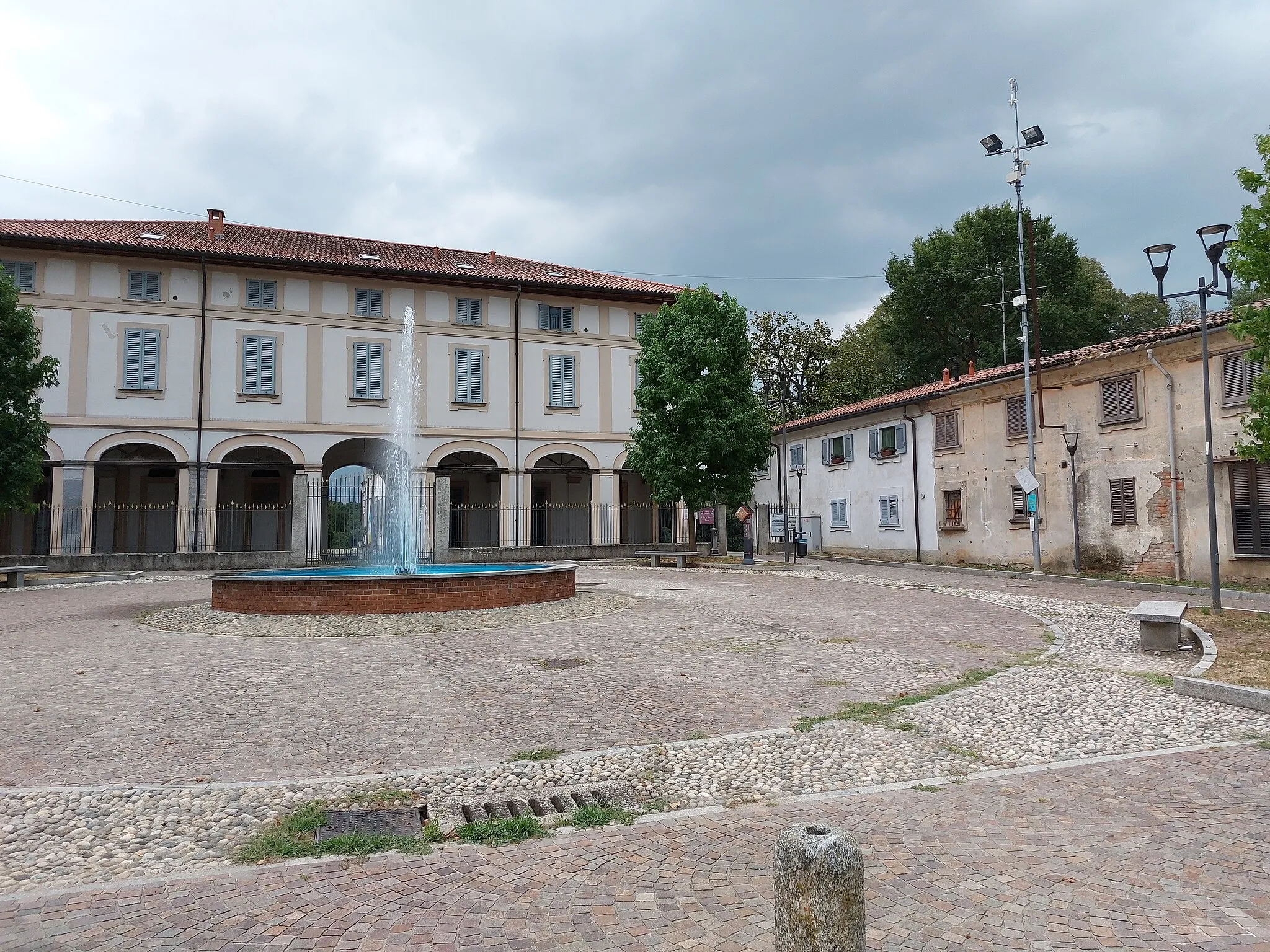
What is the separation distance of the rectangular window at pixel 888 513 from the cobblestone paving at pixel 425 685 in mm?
16012

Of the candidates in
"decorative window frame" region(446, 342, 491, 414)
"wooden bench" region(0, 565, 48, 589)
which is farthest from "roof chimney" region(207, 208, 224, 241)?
"wooden bench" region(0, 565, 48, 589)

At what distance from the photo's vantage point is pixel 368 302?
91.7 feet

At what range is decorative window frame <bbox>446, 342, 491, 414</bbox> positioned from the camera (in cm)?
2867

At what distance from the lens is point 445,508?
25.0 metres

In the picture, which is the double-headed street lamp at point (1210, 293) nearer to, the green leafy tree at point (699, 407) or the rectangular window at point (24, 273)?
the green leafy tree at point (699, 407)

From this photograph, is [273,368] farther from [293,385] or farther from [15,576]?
[15,576]

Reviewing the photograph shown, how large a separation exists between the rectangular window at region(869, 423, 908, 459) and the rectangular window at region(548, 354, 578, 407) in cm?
1122

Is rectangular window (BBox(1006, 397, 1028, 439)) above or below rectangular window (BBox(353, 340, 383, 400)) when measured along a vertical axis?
below

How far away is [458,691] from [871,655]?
4.66 metres

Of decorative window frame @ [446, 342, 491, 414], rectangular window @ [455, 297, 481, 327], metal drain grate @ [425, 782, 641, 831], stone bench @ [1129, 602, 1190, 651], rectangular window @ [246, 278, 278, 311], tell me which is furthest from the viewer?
rectangular window @ [455, 297, 481, 327]

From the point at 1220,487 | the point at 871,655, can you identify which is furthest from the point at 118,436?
the point at 1220,487

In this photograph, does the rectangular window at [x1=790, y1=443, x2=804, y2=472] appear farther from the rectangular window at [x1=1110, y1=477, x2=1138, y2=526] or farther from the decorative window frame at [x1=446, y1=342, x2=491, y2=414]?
the rectangular window at [x1=1110, y1=477, x2=1138, y2=526]

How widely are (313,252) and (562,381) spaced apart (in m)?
10.1

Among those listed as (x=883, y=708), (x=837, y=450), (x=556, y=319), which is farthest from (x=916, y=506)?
(x=883, y=708)
